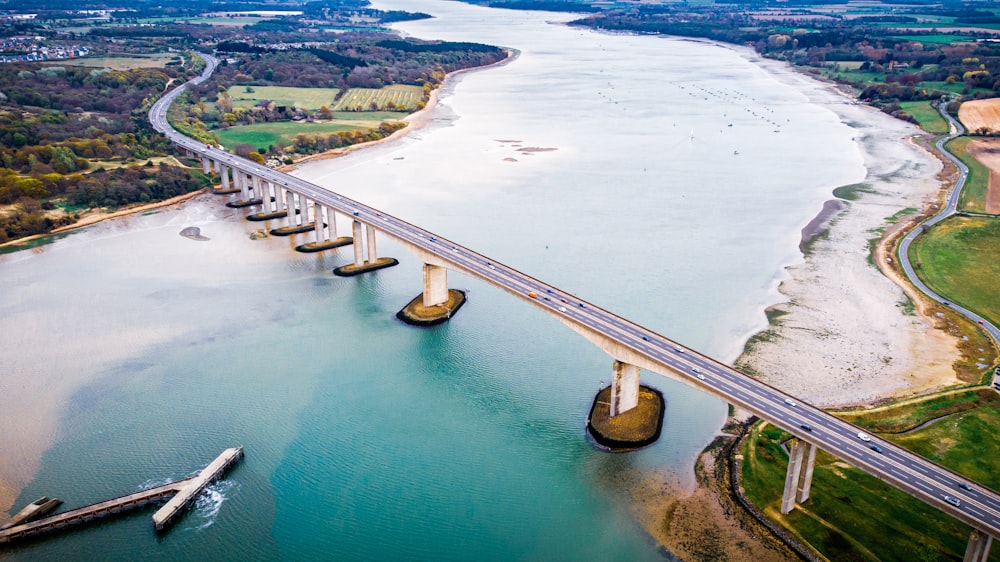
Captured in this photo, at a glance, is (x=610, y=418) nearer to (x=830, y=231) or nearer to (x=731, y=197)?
(x=830, y=231)

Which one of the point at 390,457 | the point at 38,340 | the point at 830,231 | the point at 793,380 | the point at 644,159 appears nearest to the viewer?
the point at 390,457

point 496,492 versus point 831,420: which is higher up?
point 831,420

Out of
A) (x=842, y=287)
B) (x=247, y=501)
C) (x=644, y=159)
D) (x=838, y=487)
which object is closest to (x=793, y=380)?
(x=838, y=487)

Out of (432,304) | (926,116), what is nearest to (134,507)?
(432,304)

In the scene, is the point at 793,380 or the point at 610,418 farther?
the point at 793,380

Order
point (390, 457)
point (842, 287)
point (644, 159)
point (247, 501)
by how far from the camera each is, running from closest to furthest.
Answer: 1. point (247, 501)
2. point (390, 457)
3. point (842, 287)
4. point (644, 159)

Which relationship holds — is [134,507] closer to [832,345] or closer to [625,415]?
[625,415]

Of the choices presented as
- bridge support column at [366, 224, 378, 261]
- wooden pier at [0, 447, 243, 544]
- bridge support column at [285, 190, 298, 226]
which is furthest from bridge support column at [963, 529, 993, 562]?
bridge support column at [285, 190, 298, 226]
